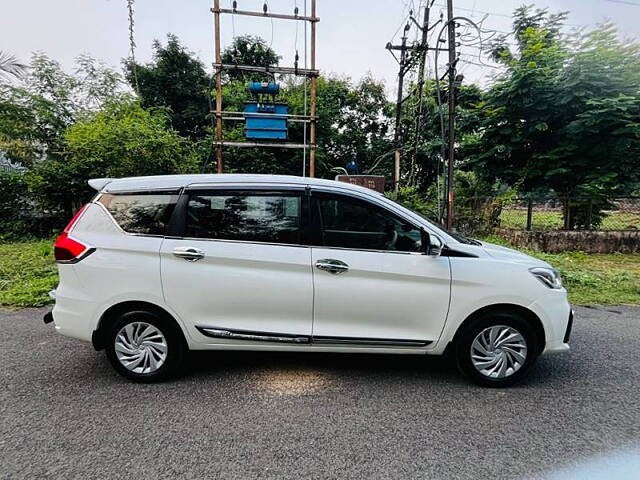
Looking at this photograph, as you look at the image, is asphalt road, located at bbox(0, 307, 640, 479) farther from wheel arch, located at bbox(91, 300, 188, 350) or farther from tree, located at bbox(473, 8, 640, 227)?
tree, located at bbox(473, 8, 640, 227)

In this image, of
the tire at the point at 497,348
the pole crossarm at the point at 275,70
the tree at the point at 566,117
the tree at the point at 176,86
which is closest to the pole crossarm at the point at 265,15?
the pole crossarm at the point at 275,70

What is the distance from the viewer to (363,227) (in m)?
3.07

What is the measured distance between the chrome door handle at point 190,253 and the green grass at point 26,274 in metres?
3.61

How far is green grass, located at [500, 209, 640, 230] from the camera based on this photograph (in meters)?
9.23

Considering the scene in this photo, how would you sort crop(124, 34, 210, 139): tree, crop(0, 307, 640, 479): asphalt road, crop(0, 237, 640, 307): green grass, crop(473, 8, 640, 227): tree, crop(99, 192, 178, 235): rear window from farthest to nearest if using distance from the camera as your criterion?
crop(124, 34, 210, 139): tree → crop(473, 8, 640, 227): tree → crop(0, 237, 640, 307): green grass → crop(99, 192, 178, 235): rear window → crop(0, 307, 640, 479): asphalt road

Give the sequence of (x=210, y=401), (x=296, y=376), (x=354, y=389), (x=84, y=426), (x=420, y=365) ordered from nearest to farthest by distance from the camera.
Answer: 1. (x=84, y=426)
2. (x=210, y=401)
3. (x=354, y=389)
4. (x=296, y=376)
5. (x=420, y=365)

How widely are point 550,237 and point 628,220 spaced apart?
208 cm

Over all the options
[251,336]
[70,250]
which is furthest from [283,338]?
[70,250]

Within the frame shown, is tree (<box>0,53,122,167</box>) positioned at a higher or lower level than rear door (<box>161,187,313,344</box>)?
higher

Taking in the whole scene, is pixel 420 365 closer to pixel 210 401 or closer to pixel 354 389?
pixel 354 389

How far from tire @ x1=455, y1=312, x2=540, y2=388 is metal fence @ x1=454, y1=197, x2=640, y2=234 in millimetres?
7604

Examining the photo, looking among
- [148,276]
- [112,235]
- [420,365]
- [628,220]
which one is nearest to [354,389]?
[420,365]

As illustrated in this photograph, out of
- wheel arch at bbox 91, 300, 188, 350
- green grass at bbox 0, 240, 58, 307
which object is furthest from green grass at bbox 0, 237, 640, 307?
wheel arch at bbox 91, 300, 188, 350

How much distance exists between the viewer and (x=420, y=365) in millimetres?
3467
